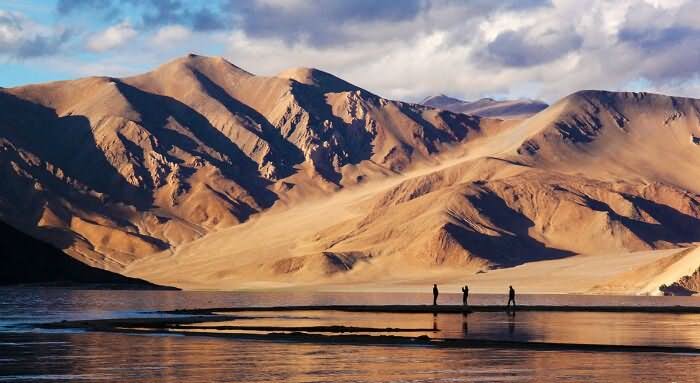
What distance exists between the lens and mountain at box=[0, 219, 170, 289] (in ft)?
525

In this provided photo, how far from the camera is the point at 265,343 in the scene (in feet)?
158

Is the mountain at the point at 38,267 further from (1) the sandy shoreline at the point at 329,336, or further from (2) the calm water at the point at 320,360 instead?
(2) the calm water at the point at 320,360

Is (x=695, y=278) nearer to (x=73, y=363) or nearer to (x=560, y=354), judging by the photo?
(x=560, y=354)

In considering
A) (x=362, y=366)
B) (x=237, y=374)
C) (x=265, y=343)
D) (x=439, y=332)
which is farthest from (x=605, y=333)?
(x=237, y=374)

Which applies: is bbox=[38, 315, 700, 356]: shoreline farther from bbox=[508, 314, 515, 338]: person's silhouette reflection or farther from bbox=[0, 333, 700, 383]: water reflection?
bbox=[508, 314, 515, 338]: person's silhouette reflection

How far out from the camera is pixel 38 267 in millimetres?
163875

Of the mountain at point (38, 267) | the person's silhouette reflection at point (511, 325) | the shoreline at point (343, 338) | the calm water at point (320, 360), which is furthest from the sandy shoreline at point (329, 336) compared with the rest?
the mountain at point (38, 267)

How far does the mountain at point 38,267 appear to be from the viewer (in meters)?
160

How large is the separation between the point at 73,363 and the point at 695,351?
21.7 metres

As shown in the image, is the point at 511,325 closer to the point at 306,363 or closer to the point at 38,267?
the point at 306,363

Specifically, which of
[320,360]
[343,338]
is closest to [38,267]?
[343,338]

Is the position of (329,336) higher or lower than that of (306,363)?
higher

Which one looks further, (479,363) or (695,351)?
(695,351)

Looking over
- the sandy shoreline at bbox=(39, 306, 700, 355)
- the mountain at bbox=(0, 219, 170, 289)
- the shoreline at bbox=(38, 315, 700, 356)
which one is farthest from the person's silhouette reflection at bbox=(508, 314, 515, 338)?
the mountain at bbox=(0, 219, 170, 289)
